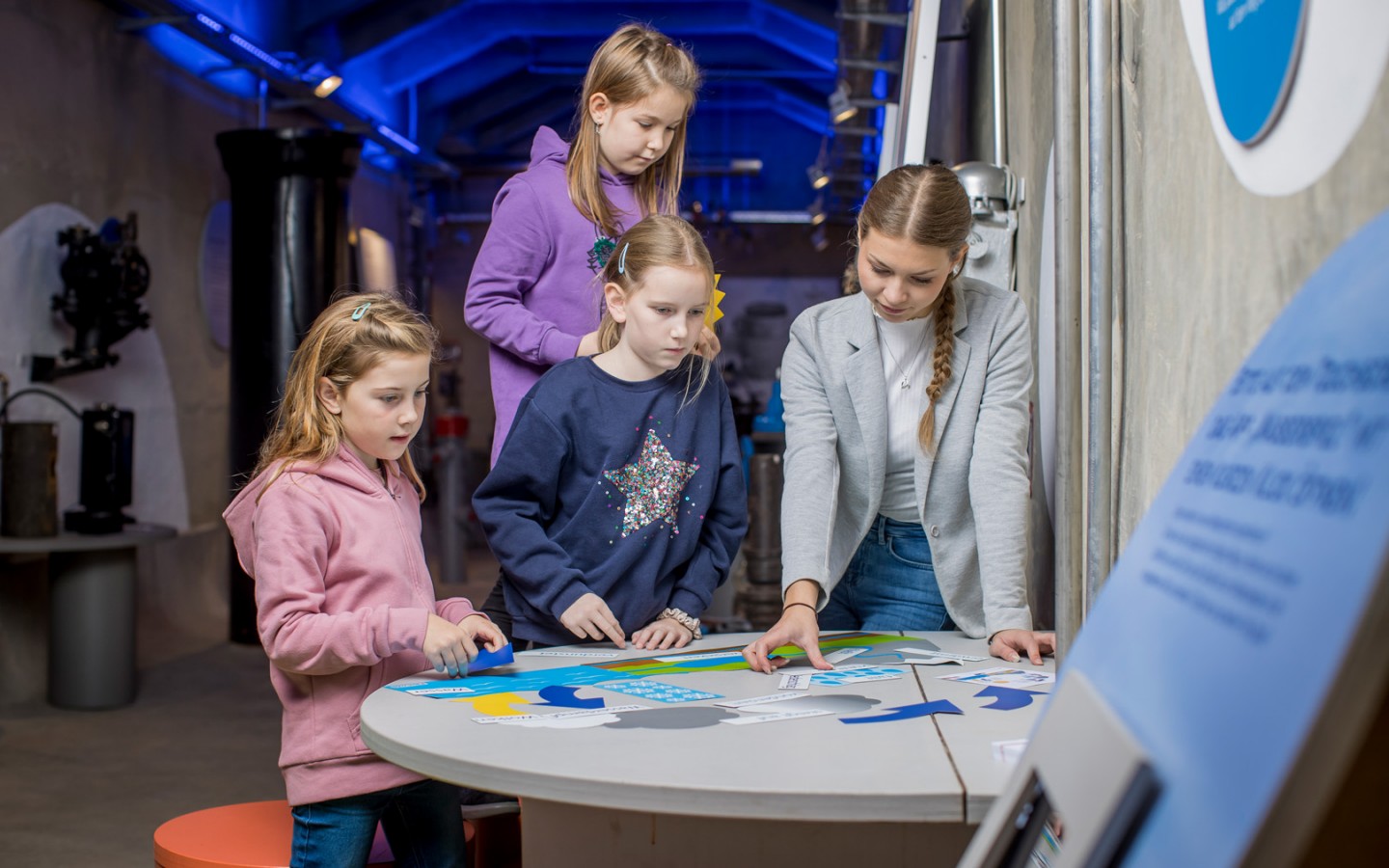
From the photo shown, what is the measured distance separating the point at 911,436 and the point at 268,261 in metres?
4.25

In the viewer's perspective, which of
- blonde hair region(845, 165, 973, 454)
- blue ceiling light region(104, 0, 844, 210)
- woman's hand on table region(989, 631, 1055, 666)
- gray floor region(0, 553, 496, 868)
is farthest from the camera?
blue ceiling light region(104, 0, 844, 210)

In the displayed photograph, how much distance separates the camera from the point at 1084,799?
705mm

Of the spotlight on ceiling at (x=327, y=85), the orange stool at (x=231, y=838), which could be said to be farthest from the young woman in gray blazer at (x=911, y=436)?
the spotlight on ceiling at (x=327, y=85)

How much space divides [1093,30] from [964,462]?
732mm

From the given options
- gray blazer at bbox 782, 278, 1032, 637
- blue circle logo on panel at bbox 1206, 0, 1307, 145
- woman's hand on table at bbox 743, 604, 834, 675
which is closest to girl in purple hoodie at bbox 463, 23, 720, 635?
gray blazer at bbox 782, 278, 1032, 637

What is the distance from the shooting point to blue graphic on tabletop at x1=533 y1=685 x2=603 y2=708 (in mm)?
1354

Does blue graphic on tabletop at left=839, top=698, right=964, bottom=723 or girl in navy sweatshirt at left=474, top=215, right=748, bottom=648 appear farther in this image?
girl in navy sweatshirt at left=474, top=215, right=748, bottom=648

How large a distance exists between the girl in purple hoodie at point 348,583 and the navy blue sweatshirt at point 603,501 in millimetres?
138

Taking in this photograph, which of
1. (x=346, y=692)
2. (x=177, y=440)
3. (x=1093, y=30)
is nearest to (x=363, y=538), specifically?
(x=346, y=692)

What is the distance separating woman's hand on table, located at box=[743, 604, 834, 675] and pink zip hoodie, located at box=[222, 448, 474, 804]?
0.42 meters

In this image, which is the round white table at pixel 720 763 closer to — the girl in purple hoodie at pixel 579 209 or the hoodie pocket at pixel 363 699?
the hoodie pocket at pixel 363 699

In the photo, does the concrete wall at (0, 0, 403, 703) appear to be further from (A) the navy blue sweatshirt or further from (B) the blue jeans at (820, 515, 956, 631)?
(B) the blue jeans at (820, 515, 956, 631)

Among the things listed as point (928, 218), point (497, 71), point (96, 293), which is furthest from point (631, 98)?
point (497, 71)

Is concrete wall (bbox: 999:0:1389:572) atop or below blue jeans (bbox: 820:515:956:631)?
atop
